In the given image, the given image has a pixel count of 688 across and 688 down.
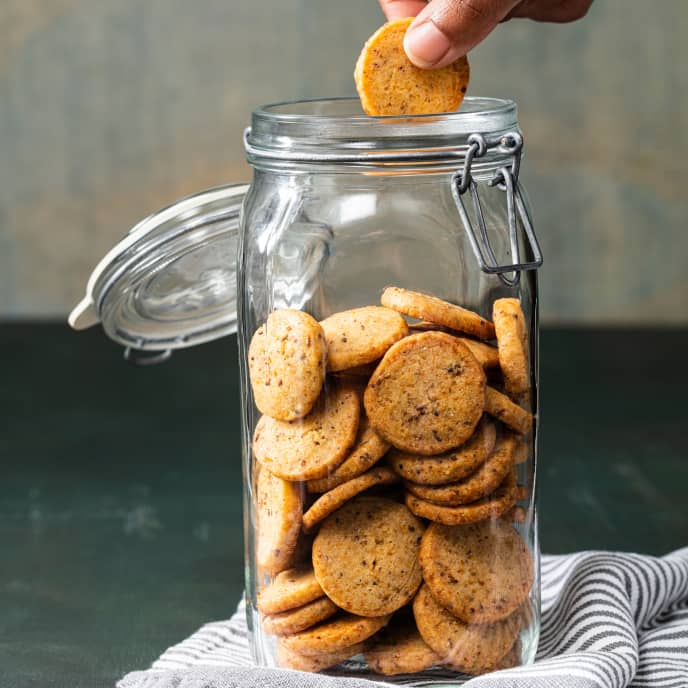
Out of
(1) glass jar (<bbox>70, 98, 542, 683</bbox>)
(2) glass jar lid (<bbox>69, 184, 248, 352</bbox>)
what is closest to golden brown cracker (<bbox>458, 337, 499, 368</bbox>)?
(1) glass jar (<bbox>70, 98, 542, 683</bbox>)

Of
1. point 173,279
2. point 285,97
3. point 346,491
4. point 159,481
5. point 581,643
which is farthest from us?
point 285,97

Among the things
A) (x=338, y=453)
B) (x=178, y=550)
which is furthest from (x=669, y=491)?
(x=338, y=453)

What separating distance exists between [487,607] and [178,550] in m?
0.41

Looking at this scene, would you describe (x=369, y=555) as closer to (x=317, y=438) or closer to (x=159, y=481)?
(x=317, y=438)

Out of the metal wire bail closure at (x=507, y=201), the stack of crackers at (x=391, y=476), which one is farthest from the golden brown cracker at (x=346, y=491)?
the metal wire bail closure at (x=507, y=201)

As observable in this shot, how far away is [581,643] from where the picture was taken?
0.75m

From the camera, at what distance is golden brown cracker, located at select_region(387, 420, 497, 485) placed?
65cm

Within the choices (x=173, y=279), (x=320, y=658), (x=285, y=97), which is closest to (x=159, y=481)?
(x=173, y=279)

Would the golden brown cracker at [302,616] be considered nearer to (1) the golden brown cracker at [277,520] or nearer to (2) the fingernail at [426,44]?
(1) the golden brown cracker at [277,520]

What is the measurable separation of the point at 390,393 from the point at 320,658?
0.17 m

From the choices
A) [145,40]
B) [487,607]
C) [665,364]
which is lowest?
[665,364]

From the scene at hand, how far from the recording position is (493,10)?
704mm

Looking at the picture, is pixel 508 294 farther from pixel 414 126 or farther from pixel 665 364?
pixel 665 364

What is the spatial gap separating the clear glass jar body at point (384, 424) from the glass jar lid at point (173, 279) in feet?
0.26
